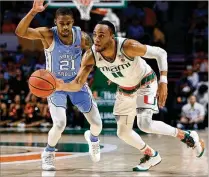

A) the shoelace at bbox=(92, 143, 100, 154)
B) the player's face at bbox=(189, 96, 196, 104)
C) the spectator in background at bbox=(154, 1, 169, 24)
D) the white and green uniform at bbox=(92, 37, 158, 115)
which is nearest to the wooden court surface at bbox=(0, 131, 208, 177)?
the shoelace at bbox=(92, 143, 100, 154)

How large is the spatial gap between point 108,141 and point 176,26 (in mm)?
9217

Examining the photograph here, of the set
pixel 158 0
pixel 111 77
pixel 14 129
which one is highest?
pixel 158 0

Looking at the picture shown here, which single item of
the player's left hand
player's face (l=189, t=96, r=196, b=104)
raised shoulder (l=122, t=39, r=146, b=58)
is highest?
raised shoulder (l=122, t=39, r=146, b=58)

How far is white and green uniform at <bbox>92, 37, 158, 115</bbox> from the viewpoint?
279 inches

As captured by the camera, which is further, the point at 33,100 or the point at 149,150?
the point at 33,100

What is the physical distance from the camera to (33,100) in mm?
16156

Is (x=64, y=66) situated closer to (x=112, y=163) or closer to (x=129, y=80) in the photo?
(x=129, y=80)

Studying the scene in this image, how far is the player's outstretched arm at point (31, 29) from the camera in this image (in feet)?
23.8

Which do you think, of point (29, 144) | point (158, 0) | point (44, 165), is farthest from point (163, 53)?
point (158, 0)

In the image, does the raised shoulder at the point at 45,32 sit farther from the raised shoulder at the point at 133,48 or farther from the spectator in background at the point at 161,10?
the spectator in background at the point at 161,10

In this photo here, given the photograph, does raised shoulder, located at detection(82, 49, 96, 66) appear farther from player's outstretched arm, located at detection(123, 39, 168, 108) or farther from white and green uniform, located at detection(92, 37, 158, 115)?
player's outstretched arm, located at detection(123, 39, 168, 108)

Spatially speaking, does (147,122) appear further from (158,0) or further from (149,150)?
(158,0)

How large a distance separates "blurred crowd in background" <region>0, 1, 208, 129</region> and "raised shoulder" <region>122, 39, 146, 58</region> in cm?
815

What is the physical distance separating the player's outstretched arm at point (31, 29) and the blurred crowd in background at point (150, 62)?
7.54 meters
